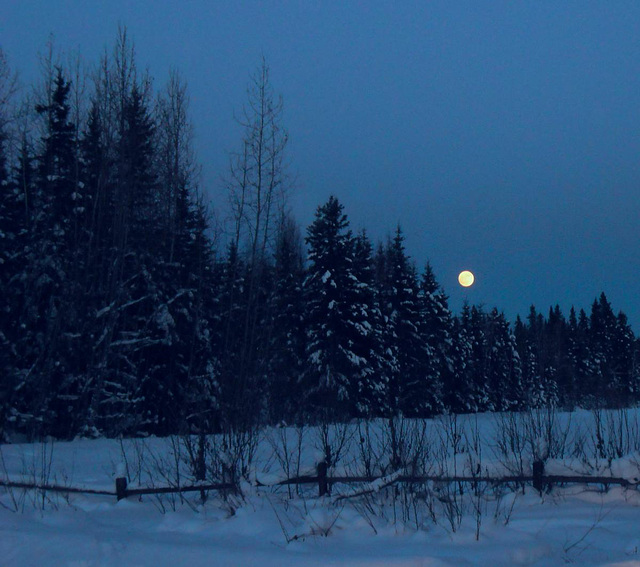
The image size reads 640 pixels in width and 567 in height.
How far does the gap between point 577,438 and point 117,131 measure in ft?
73.5

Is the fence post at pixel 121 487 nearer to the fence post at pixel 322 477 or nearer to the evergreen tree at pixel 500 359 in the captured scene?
the fence post at pixel 322 477

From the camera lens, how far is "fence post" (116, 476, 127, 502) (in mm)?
9406

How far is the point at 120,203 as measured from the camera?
82.2 feet

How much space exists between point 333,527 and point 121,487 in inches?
151

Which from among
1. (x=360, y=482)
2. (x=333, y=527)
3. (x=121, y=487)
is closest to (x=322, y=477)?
(x=360, y=482)

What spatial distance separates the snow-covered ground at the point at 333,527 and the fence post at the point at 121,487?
102 millimetres

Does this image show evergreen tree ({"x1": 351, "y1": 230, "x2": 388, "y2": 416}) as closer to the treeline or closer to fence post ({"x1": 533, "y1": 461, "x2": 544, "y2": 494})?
the treeline

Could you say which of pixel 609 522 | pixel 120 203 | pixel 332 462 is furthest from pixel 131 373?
pixel 609 522

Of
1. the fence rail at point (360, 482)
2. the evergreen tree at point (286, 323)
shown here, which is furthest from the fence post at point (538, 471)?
the evergreen tree at point (286, 323)

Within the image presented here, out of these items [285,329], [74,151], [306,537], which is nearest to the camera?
[306,537]

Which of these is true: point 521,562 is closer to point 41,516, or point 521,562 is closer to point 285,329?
point 41,516

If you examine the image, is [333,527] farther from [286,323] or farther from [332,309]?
[286,323]

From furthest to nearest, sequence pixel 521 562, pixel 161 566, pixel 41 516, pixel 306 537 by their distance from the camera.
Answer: pixel 41 516
pixel 306 537
pixel 161 566
pixel 521 562

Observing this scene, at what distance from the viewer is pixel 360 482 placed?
353 inches
